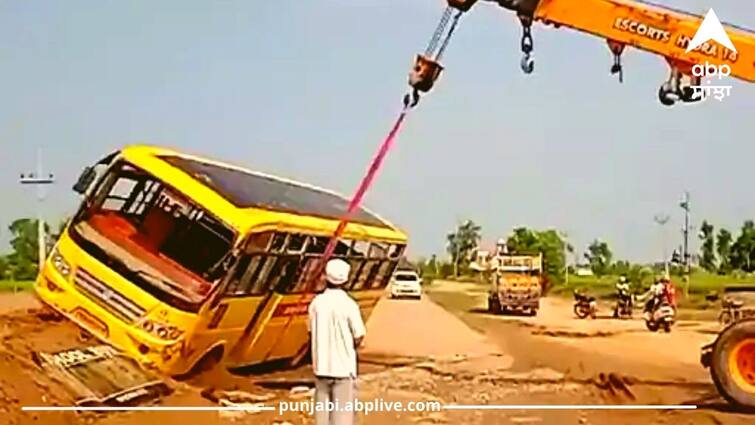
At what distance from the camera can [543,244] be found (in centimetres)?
734

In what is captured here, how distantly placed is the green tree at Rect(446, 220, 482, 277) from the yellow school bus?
0.72 m

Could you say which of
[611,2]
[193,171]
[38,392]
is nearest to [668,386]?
[611,2]

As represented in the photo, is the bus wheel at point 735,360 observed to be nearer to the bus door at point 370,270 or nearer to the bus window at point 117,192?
the bus door at point 370,270

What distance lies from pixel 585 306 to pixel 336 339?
122 inches

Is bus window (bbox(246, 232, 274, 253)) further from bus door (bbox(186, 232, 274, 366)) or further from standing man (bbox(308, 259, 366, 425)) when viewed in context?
standing man (bbox(308, 259, 366, 425))

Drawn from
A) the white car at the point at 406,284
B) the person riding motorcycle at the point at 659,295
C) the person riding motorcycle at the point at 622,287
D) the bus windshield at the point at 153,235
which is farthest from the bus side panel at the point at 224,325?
the person riding motorcycle at the point at 659,295

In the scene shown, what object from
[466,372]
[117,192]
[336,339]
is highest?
[117,192]

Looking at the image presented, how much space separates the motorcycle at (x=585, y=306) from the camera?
26.3ft

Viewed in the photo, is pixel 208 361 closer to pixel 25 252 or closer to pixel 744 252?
pixel 25 252

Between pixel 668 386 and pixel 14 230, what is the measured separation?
3.08 metres

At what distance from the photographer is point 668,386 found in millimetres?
7059

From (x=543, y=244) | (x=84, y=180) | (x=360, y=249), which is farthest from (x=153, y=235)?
(x=543, y=244)

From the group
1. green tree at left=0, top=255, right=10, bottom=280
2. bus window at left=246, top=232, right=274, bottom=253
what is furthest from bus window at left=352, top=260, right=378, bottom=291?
green tree at left=0, top=255, right=10, bottom=280

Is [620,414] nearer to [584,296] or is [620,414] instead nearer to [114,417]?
[584,296]
